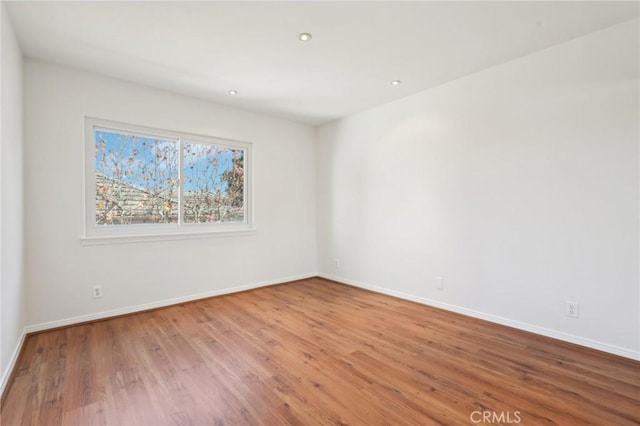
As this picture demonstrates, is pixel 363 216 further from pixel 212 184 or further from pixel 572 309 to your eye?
pixel 572 309

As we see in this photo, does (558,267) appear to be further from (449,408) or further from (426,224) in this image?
(449,408)

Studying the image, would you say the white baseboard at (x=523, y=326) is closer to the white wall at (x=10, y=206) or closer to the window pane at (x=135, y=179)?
the window pane at (x=135, y=179)

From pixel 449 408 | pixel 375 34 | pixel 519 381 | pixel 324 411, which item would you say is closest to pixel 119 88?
pixel 375 34

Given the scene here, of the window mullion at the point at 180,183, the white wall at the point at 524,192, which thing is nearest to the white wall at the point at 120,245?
the window mullion at the point at 180,183

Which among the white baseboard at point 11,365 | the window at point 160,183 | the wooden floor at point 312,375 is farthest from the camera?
the window at point 160,183

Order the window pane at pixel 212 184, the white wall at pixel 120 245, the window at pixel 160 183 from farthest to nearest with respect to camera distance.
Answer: the window pane at pixel 212 184
the window at pixel 160 183
the white wall at pixel 120 245

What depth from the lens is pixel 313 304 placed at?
3648 mm

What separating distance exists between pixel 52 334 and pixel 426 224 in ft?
12.9

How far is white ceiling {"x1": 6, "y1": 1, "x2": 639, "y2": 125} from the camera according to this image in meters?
2.12

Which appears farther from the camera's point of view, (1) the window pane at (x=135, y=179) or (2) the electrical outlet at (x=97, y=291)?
(1) the window pane at (x=135, y=179)

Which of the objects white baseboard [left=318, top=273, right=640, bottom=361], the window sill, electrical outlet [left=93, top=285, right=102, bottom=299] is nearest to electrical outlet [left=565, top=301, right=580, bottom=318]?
white baseboard [left=318, top=273, right=640, bottom=361]

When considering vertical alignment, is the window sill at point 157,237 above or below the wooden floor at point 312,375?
above

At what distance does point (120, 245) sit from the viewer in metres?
3.25

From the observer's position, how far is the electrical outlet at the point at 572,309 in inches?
99.1
